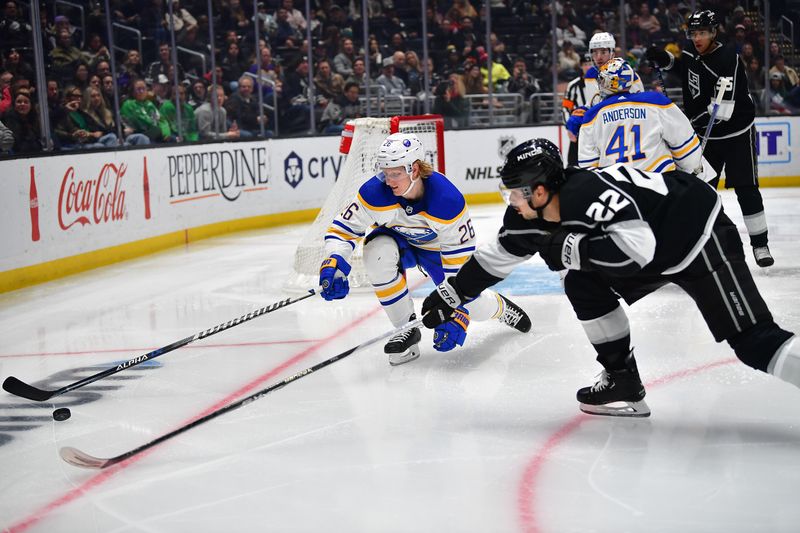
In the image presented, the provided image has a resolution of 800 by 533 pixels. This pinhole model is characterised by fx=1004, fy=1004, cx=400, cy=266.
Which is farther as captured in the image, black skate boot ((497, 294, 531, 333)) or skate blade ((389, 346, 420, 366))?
black skate boot ((497, 294, 531, 333))

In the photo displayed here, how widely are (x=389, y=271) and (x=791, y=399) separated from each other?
158cm

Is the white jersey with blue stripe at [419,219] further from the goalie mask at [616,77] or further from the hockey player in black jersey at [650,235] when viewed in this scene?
the goalie mask at [616,77]

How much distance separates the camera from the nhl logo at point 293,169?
31.2 feet

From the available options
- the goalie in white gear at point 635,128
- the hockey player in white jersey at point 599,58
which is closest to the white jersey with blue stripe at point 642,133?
the goalie in white gear at point 635,128

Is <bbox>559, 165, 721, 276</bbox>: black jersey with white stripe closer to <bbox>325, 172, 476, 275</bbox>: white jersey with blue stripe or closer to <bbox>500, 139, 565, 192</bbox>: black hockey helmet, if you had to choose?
<bbox>500, 139, 565, 192</bbox>: black hockey helmet

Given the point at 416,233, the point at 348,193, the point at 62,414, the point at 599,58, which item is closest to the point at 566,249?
the point at 416,233

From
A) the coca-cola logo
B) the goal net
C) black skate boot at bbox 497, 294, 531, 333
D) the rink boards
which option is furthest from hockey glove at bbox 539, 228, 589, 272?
the coca-cola logo

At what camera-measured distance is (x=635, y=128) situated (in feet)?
15.0

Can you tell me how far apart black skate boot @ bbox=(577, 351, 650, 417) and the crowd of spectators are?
196 inches

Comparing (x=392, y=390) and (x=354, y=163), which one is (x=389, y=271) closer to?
(x=392, y=390)

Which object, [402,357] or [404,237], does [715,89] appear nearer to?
[404,237]

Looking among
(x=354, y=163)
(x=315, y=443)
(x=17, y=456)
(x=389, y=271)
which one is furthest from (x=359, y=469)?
(x=354, y=163)

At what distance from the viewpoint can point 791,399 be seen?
3195 mm

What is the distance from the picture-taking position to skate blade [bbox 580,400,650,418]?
3.10 m
